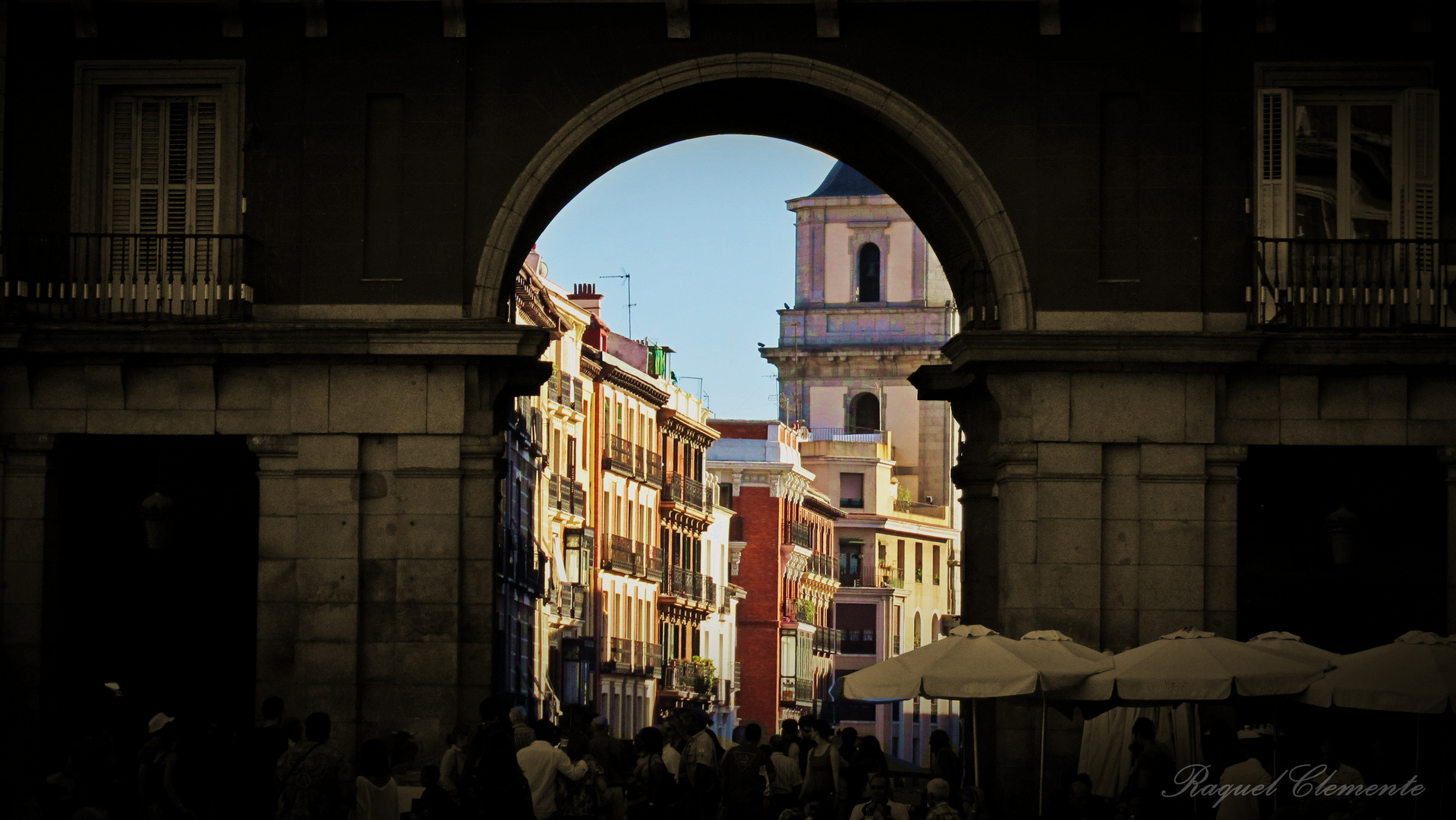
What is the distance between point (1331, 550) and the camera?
27625 millimetres

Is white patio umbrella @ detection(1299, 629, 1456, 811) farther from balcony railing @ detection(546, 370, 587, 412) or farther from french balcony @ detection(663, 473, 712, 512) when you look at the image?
french balcony @ detection(663, 473, 712, 512)

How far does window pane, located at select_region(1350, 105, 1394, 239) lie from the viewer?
25828mm

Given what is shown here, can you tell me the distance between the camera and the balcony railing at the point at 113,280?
25.4 meters

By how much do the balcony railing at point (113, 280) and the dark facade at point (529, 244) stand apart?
0.04 m

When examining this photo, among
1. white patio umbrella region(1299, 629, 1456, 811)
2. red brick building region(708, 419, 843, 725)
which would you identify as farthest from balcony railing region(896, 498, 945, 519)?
white patio umbrella region(1299, 629, 1456, 811)

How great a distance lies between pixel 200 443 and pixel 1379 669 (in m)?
12.8

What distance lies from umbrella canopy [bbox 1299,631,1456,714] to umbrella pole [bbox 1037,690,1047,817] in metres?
2.33

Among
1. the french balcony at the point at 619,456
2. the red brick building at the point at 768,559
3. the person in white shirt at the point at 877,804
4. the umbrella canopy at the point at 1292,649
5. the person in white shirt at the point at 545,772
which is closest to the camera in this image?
the person in white shirt at the point at 877,804

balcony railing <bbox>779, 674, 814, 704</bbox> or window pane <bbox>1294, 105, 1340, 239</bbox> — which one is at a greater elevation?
window pane <bbox>1294, 105, 1340, 239</bbox>

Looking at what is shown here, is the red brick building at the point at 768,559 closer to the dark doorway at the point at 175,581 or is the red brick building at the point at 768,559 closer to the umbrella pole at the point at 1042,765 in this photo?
the dark doorway at the point at 175,581

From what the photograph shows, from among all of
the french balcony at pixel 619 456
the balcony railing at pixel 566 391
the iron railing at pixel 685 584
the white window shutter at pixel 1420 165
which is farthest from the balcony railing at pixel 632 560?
the white window shutter at pixel 1420 165

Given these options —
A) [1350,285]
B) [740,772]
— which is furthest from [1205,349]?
[740,772]

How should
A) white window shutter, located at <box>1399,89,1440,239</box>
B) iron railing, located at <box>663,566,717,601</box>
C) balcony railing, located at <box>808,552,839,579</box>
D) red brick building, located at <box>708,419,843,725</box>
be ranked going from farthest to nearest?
1. balcony railing, located at <box>808,552,839,579</box>
2. red brick building, located at <box>708,419,843,725</box>
3. iron railing, located at <box>663,566,717,601</box>
4. white window shutter, located at <box>1399,89,1440,239</box>

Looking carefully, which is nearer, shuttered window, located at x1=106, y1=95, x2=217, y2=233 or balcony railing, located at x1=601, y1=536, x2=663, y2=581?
shuttered window, located at x1=106, y1=95, x2=217, y2=233
